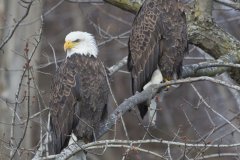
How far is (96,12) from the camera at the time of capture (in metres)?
16.2

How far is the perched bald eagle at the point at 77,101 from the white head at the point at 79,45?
211 mm

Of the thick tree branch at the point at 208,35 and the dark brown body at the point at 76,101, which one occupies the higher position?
the thick tree branch at the point at 208,35

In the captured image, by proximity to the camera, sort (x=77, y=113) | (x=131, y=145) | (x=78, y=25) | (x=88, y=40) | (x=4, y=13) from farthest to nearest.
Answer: (x=78, y=25) → (x=4, y=13) → (x=88, y=40) → (x=77, y=113) → (x=131, y=145)

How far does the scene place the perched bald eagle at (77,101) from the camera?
23.2ft

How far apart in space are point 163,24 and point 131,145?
1.97 meters

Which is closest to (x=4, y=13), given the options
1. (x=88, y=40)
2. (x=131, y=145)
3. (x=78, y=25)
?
(x=78, y=25)

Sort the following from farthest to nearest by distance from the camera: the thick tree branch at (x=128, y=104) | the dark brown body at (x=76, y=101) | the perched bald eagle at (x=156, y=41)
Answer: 1. the perched bald eagle at (x=156, y=41)
2. the dark brown body at (x=76, y=101)
3. the thick tree branch at (x=128, y=104)

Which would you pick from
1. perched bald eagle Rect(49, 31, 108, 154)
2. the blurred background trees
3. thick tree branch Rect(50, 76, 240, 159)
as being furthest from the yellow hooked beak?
the blurred background trees

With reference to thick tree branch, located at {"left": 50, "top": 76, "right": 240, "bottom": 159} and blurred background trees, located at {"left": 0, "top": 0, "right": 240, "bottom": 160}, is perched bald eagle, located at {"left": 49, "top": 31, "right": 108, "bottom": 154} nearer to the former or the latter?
thick tree branch, located at {"left": 50, "top": 76, "right": 240, "bottom": 159}

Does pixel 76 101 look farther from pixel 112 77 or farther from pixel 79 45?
pixel 112 77

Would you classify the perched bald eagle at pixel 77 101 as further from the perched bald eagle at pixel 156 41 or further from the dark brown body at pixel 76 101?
the perched bald eagle at pixel 156 41

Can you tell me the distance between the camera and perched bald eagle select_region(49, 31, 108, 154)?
7.07 m

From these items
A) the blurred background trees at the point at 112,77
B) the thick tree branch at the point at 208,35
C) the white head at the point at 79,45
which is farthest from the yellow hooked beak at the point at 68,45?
the blurred background trees at the point at 112,77

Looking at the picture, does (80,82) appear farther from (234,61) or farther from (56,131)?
(234,61)
